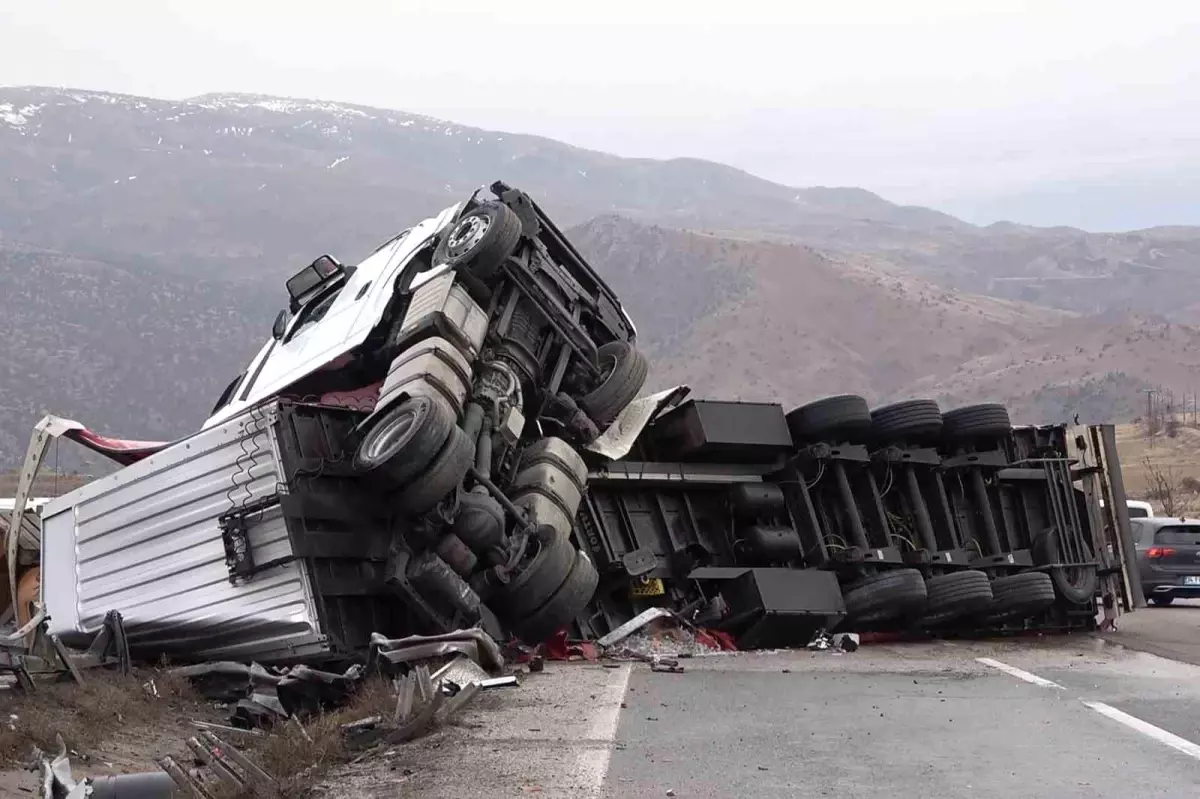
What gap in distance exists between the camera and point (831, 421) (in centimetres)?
1406

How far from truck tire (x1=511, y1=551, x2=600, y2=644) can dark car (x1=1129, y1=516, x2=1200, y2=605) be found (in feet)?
36.5

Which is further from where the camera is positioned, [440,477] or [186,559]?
[186,559]

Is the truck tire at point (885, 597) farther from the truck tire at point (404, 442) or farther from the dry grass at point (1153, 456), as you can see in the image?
the dry grass at point (1153, 456)

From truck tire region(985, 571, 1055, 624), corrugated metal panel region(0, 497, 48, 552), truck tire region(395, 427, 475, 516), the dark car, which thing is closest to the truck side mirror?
corrugated metal panel region(0, 497, 48, 552)

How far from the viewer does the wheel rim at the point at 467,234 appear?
12.1 m

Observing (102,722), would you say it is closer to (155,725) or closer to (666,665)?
(155,725)

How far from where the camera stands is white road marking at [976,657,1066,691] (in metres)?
9.71

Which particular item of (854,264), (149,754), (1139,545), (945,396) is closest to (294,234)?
(854,264)

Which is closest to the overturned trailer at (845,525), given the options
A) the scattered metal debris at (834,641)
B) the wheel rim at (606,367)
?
the scattered metal debris at (834,641)

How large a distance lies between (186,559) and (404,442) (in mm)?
1838

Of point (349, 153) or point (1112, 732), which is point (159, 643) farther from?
point (349, 153)

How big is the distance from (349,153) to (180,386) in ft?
363

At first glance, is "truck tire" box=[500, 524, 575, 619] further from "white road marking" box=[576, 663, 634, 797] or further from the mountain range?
the mountain range

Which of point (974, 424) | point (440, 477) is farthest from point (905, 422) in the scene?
point (440, 477)
